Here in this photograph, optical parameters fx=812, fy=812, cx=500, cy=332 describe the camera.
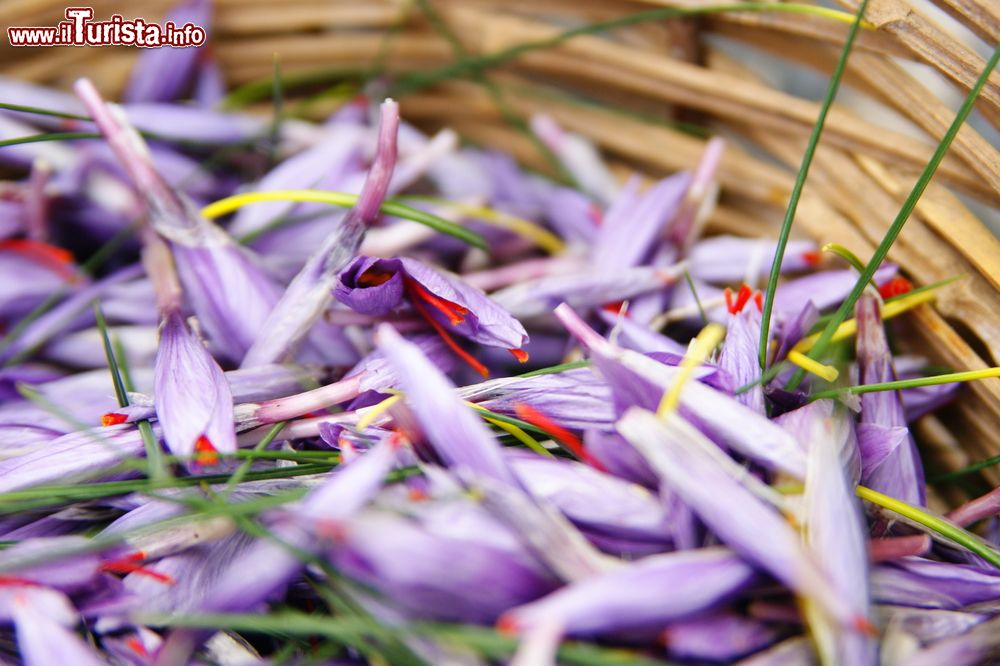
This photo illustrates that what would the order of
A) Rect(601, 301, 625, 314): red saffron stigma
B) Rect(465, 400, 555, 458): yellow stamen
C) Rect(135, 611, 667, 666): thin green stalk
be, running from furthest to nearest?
Rect(601, 301, 625, 314): red saffron stigma < Rect(465, 400, 555, 458): yellow stamen < Rect(135, 611, 667, 666): thin green stalk

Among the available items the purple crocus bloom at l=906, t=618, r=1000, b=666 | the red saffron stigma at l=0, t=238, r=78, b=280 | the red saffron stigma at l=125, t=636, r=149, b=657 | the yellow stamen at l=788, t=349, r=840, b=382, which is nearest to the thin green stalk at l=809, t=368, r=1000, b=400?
the yellow stamen at l=788, t=349, r=840, b=382

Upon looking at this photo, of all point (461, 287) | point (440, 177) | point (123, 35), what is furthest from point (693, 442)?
point (123, 35)

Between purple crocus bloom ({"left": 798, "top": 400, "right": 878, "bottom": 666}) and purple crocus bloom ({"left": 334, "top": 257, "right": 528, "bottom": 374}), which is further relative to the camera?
purple crocus bloom ({"left": 334, "top": 257, "right": 528, "bottom": 374})

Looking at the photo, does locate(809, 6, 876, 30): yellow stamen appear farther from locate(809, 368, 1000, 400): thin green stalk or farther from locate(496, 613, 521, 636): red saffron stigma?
locate(496, 613, 521, 636): red saffron stigma

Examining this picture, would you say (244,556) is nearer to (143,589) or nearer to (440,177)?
(143,589)

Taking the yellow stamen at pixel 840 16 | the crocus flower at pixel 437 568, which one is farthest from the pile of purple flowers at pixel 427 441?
the yellow stamen at pixel 840 16

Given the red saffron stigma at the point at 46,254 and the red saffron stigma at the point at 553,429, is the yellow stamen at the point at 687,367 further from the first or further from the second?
the red saffron stigma at the point at 46,254

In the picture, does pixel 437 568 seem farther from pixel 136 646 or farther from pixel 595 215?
pixel 595 215
